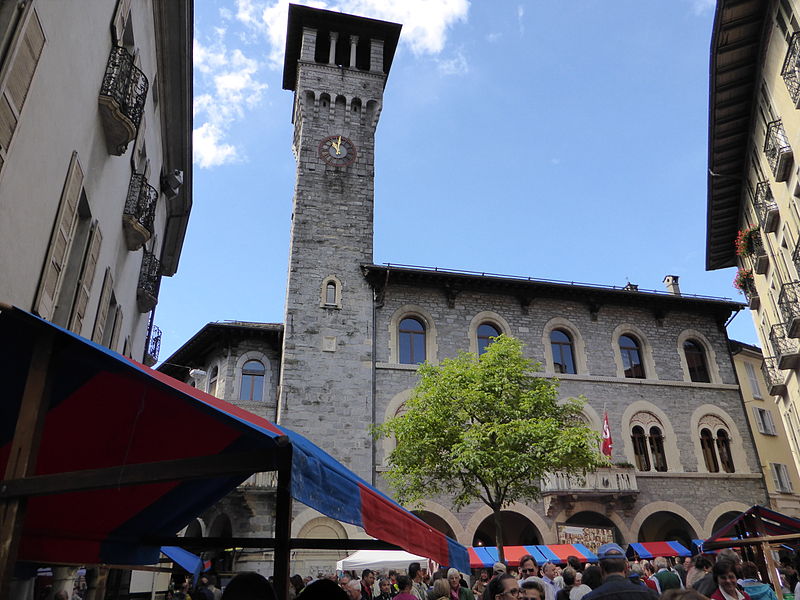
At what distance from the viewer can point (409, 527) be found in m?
4.50

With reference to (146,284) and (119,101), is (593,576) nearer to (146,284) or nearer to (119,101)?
(119,101)

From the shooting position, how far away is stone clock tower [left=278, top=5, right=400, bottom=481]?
66.9 feet

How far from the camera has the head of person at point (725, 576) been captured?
5.50 meters

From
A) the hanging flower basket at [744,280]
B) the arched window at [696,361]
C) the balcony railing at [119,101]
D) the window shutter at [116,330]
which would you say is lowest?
the window shutter at [116,330]

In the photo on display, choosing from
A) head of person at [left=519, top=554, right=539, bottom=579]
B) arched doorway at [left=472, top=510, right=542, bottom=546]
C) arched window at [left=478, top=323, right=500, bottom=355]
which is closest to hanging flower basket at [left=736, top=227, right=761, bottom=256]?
arched window at [left=478, top=323, right=500, bottom=355]

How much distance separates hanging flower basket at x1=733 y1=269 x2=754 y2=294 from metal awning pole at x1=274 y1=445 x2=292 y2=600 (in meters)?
21.4

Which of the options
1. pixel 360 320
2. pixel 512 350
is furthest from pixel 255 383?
pixel 512 350

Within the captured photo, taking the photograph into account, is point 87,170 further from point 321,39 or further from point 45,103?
point 321,39

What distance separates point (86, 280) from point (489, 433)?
33.8 ft

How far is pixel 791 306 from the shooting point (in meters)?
16.2

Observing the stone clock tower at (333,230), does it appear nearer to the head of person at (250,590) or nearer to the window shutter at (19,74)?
the window shutter at (19,74)

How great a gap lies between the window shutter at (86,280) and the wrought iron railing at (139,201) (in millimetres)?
2151

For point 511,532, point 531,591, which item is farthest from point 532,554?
point 531,591

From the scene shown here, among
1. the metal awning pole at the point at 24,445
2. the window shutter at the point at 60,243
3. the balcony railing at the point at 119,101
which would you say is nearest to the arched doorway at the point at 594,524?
the balcony railing at the point at 119,101
